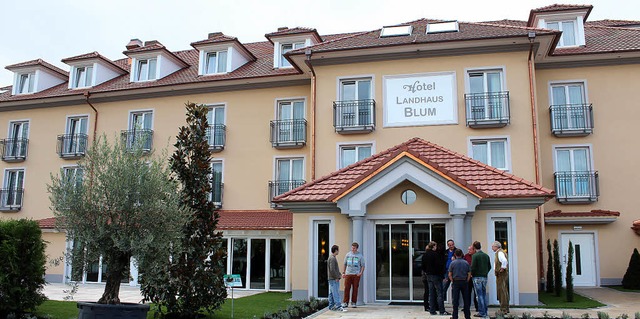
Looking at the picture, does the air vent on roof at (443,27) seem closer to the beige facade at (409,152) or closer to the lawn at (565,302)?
the beige facade at (409,152)

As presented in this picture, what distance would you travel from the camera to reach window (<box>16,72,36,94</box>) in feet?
98.5

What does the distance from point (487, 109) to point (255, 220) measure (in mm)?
10006

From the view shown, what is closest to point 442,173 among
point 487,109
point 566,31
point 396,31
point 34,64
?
point 487,109

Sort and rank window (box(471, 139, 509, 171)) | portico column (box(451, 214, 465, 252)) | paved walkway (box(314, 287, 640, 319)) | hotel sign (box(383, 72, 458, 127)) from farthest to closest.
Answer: hotel sign (box(383, 72, 458, 127))
window (box(471, 139, 509, 171))
portico column (box(451, 214, 465, 252))
paved walkway (box(314, 287, 640, 319))

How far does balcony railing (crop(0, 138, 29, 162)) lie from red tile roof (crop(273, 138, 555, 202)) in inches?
690

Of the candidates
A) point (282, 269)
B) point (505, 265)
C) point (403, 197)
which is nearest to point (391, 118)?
point (403, 197)

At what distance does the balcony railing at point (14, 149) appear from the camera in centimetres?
2833

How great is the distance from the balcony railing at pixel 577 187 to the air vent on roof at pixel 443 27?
23.0ft

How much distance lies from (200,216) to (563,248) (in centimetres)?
1530

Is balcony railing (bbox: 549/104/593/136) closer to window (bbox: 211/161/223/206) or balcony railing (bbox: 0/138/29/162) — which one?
window (bbox: 211/161/223/206)

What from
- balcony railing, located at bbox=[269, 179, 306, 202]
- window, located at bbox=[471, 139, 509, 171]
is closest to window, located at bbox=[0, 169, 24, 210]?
balcony railing, located at bbox=[269, 179, 306, 202]

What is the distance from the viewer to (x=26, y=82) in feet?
98.9

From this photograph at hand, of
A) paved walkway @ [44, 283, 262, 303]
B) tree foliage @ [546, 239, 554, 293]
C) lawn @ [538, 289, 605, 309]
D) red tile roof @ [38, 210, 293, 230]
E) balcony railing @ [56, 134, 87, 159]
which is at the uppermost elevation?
balcony railing @ [56, 134, 87, 159]

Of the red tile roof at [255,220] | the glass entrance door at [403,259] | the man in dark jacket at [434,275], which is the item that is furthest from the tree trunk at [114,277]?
the red tile roof at [255,220]
